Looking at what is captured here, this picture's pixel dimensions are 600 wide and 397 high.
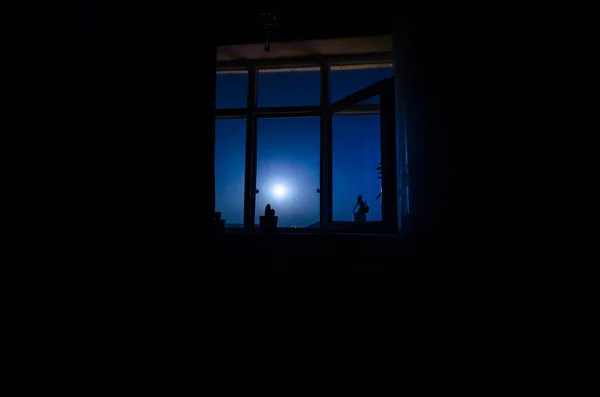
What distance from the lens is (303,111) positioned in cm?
290

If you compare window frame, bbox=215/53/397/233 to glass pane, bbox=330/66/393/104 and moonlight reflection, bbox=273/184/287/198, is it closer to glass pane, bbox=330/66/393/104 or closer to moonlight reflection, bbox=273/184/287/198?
glass pane, bbox=330/66/393/104

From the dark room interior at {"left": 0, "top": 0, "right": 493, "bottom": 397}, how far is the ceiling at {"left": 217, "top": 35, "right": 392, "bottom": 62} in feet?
2.01

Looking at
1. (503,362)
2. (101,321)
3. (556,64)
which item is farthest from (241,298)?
(556,64)

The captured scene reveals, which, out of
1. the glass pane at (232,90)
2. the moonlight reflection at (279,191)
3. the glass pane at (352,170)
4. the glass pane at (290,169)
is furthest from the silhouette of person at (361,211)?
the glass pane at (232,90)

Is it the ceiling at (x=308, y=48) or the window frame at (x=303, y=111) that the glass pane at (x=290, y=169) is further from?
the ceiling at (x=308, y=48)

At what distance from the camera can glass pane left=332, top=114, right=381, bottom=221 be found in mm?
2473

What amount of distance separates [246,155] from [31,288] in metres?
2.20

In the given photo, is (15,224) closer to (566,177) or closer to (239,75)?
(566,177)

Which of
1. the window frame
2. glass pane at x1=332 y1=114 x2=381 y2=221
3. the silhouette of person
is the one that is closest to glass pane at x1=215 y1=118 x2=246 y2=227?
the window frame

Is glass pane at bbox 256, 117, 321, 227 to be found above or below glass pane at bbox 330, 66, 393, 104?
below

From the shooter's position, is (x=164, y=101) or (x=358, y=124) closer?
(x=164, y=101)

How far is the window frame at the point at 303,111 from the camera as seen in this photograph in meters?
2.66

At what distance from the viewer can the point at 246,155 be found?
9.77 feet

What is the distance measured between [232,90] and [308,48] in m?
0.85
